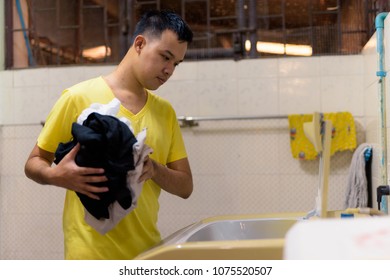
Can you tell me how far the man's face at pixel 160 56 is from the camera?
867 millimetres

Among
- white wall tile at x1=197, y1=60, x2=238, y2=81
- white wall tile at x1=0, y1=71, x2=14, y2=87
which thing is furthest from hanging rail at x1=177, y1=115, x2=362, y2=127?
white wall tile at x1=0, y1=71, x2=14, y2=87

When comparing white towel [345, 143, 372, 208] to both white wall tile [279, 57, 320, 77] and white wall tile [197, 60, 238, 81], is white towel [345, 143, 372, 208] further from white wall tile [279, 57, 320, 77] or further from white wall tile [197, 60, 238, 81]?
white wall tile [197, 60, 238, 81]

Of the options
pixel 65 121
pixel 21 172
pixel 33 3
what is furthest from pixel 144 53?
pixel 21 172

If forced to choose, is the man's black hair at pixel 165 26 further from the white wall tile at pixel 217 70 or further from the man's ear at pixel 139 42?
the white wall tile at pixel 217 70

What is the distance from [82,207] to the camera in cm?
83

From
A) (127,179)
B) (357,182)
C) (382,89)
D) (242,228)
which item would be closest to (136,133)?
(127,179)

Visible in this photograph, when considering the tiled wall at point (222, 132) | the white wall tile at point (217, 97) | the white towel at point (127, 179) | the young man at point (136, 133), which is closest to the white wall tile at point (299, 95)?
the tiled wall at point (222, 132)

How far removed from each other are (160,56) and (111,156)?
0.84 feet

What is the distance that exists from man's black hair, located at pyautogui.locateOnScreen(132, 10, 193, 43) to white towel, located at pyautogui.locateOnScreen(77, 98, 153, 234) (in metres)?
0.16

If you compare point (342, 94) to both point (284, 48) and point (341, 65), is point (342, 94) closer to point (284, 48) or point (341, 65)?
point (341, 65)

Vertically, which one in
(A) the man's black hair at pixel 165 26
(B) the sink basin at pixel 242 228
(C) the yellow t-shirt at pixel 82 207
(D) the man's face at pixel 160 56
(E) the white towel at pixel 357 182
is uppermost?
(A) the man's black hair at pixel 165 26

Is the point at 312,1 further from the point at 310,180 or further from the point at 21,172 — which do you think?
the point at 21,172

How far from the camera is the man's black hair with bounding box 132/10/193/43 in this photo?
34.1 inches

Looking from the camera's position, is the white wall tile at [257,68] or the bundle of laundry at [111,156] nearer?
the bundle of laundry at [111,156]
